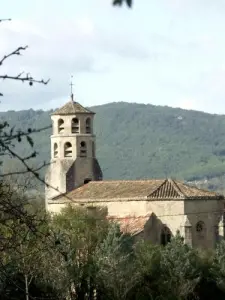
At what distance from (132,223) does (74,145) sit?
10109 millimetres

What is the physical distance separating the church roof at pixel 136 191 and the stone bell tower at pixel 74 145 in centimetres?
375

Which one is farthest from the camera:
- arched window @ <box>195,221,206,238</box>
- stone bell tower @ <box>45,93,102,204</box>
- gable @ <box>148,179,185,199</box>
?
stone bell tower @ <box>45,93,102,204</box>

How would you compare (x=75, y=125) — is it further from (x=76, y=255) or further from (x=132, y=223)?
(x=76, y=255)

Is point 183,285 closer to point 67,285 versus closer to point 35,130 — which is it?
point 67,285

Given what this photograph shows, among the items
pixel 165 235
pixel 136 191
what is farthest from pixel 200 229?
pixel 136 191

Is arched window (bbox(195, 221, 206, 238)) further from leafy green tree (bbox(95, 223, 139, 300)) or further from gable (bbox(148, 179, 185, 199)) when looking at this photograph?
leafy green tree (bbox(95, 223, 139, 300))

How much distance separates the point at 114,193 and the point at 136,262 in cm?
1304

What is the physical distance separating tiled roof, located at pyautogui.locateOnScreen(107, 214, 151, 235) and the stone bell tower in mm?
7246

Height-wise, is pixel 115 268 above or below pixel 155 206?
below

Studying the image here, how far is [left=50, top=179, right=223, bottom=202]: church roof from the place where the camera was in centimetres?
6388

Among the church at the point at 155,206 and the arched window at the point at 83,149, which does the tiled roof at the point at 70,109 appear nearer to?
the arched window at the point at 83,149

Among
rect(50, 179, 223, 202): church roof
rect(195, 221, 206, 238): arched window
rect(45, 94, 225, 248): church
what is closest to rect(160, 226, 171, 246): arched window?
rect(45, 94, 225, 248): church

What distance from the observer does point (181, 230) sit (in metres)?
63.7

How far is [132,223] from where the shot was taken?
6250 centimetres
